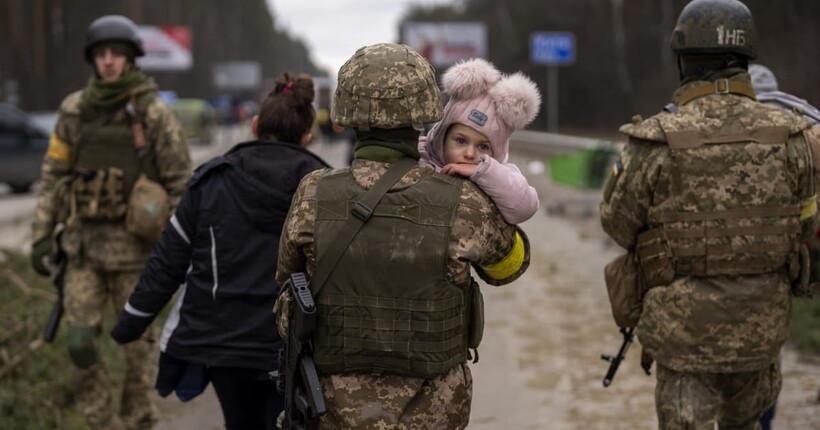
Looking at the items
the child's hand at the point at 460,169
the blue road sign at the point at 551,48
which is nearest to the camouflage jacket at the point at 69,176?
the child's hand at the point at 460,169

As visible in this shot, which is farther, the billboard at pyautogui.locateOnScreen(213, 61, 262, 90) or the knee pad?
the billboard at pyautogui.locateOnScreen(213, 61, 262, 90)

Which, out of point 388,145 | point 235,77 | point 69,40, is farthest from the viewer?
point 235,77

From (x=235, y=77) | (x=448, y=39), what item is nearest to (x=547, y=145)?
(x=448, y=39)

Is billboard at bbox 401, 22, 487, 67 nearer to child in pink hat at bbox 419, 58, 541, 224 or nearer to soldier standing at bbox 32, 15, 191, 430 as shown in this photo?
soldier standing at bbox 32, 15, 191, 430

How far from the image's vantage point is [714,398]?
4.12 m

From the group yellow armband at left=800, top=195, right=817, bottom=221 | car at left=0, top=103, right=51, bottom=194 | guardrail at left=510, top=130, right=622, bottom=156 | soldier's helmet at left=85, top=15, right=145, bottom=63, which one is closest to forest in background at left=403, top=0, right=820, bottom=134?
guardrail at left=510, top=130, right=622, bottom=156

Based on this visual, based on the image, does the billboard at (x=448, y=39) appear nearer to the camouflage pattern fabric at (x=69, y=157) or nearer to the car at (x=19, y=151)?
the car at (x=19, y=151)

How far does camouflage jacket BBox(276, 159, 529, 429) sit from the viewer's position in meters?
3.21

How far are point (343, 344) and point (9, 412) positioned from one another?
3532mm

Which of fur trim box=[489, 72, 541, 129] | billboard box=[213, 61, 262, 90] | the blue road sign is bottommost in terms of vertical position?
billboard box=[213, 61, 262, 90]

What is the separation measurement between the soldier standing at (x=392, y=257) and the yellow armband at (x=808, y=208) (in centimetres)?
142

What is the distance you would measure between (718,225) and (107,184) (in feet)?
9.89

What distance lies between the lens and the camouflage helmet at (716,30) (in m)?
4.16

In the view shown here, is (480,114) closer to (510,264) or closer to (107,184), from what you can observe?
(510,264)
